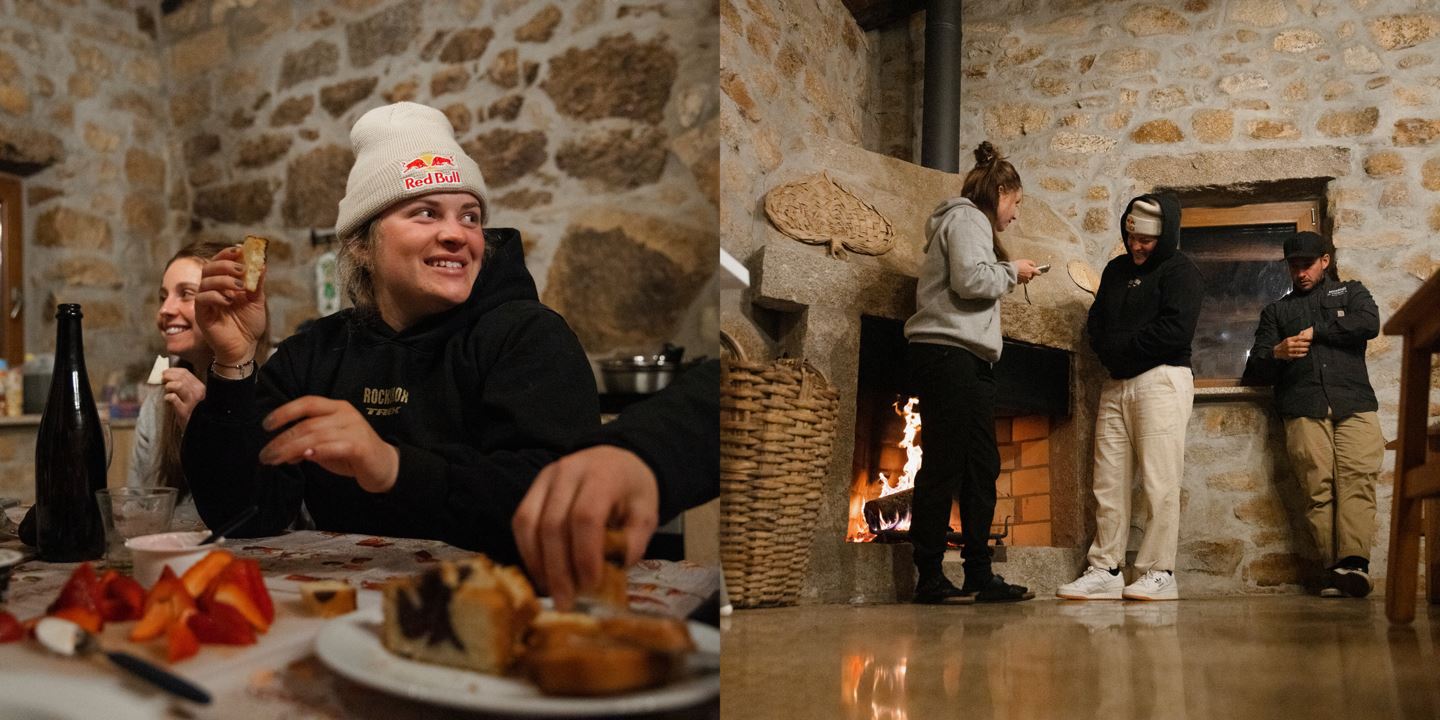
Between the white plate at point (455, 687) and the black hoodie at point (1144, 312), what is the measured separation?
1.20 meters

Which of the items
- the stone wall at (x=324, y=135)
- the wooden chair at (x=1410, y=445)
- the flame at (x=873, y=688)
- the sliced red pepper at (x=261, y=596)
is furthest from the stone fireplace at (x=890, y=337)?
the sliced red pepper at (x=261, y=596)

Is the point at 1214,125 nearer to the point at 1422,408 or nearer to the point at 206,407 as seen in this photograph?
the point at 1422,408

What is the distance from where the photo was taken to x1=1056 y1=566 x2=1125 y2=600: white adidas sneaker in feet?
4.40

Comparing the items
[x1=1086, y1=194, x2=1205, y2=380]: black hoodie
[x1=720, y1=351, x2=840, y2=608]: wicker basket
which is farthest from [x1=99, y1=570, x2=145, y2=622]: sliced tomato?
[x1=1086, y1=194, x2=1205, y2=380]: black hoodie

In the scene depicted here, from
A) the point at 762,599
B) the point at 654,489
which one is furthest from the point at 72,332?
the point at 762,599

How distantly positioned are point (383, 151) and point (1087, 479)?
1.24 m

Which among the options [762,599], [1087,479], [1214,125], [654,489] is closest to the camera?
[654,489]

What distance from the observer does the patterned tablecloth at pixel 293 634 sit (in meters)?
0.26

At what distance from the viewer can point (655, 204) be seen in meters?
0.36

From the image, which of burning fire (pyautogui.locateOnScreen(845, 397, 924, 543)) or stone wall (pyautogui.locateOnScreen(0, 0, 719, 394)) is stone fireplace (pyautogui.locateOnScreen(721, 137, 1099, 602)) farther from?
stone wall (pyautogui.locateOnScreen(0, 0, 719, 394))

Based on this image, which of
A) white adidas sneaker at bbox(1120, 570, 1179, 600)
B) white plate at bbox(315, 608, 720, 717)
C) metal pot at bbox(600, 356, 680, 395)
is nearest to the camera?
white plate at bbox(315, 608, 720, 717)

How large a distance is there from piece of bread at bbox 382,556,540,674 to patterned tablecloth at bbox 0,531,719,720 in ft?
0.05

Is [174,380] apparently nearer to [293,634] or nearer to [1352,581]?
[293,634]

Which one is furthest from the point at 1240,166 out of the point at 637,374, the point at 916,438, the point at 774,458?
the point at 637,374
